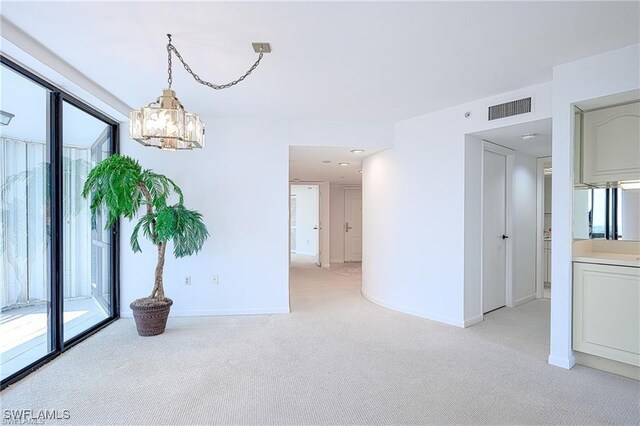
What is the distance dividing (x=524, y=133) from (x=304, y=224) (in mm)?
7447

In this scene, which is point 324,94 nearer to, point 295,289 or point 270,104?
point 270,104

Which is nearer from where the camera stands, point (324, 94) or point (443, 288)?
point (324, 94)

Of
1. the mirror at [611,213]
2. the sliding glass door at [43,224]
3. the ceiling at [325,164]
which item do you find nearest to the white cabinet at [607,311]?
the mirror at [611,213]

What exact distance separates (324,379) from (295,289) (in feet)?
10.5

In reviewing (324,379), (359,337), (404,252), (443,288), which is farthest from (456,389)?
(404,252)

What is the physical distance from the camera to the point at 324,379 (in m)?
2.58

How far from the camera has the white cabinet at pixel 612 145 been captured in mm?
2711

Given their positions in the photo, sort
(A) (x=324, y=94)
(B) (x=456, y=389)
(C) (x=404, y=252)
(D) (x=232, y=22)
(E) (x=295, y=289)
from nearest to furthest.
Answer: (D) (x=232, y=22) → (B) (x=456, y=389) → (A) (x=324, y=94) → (C) (x=404, y=252) → (E) (x=295, y=289)

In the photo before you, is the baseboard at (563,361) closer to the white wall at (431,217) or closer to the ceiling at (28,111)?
the white wall at (431,217)

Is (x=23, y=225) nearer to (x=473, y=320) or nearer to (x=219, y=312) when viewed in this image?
(x=219, y=312)

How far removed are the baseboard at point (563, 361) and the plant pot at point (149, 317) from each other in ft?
11.7

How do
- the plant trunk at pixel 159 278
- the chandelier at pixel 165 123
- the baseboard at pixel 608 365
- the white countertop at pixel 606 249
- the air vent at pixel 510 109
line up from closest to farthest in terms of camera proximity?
the chandelier at pixel 165 123
the baseboard at pixel 608 365
the white countertop at pixel 606 249
the air vent at pixel 510 109
the plant trunk at pixel 159 278

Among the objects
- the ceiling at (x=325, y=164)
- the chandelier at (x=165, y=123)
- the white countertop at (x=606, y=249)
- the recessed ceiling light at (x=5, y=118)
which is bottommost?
the white countertop at (x=606, y=249)

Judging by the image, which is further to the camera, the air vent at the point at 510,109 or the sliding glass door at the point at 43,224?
the air vent at the point at 510,109
